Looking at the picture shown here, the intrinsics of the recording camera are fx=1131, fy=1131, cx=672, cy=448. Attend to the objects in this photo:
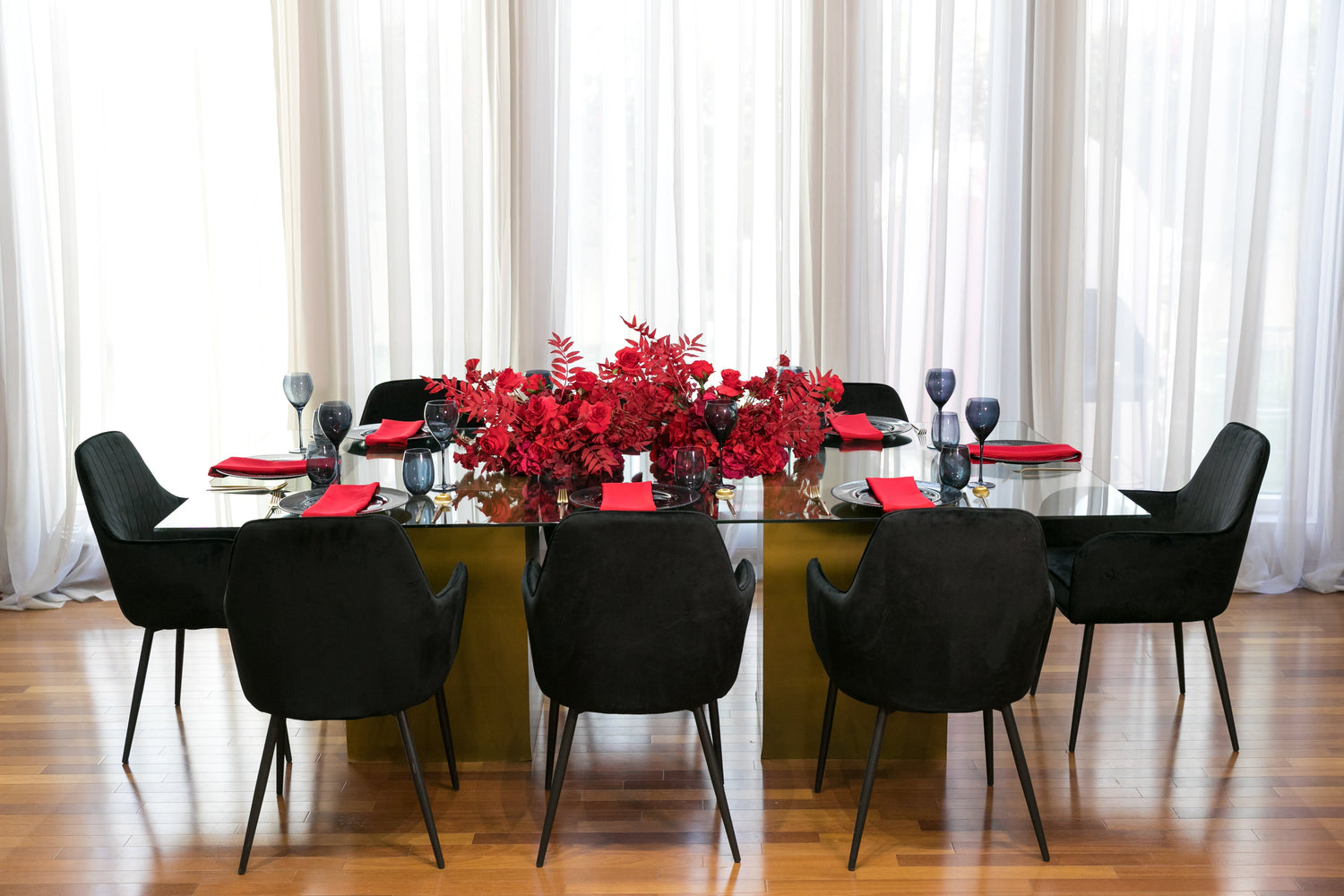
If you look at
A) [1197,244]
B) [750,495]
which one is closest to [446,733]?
[750,495]

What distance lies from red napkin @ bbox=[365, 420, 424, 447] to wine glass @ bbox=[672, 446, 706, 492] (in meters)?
1.07

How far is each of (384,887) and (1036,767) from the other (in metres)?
1.63

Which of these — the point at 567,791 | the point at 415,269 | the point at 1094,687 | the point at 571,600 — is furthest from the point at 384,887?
the point at 415,269

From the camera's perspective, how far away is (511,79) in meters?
4.31

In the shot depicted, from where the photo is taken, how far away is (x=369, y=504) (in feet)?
8.38

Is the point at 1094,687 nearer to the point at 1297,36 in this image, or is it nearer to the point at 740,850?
the point at 740,850

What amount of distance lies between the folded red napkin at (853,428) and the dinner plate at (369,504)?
129cm

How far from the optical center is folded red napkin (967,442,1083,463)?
9.78ft

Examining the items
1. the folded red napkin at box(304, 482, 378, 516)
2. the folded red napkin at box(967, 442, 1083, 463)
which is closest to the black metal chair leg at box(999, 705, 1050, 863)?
the folded red napkin at box(967, 442, 1083, 463)

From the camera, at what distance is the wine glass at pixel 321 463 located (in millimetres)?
2639

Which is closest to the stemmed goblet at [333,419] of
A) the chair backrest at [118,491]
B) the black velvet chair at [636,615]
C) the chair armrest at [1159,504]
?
the chair backrest at [118,491]

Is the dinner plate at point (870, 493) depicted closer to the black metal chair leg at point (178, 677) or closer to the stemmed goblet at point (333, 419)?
the stemmed goblet at point (333, 419)

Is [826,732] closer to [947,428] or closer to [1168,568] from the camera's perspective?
[947,428]

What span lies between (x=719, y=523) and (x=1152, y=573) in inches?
43.0
